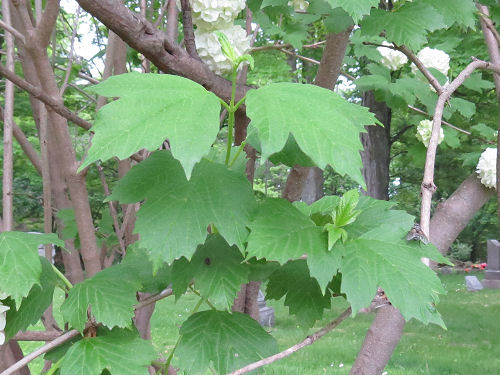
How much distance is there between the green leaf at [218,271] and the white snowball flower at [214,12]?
69 centimetres

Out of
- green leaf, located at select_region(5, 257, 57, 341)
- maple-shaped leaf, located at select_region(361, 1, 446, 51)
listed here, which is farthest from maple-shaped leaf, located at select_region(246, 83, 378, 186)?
maple-shaped leaf, located at select_region(361, 1, 446, 51)

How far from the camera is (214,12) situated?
4.56 ft

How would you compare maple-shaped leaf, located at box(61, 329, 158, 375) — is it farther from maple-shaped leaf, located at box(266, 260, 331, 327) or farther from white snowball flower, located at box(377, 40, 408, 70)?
white snowball flower, located at box(377, 40, 408, 70)

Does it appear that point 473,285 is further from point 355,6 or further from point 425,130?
point 355,6

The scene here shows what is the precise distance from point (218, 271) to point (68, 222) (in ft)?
5.10

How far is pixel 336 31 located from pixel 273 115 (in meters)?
0.88

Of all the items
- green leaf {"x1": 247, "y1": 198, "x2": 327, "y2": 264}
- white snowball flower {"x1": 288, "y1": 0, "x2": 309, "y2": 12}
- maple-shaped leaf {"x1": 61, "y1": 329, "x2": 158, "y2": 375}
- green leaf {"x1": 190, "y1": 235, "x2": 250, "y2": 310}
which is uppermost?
white snowball flower {"x1": 288, "y1": 0, "x2": 309, "y2": 12}

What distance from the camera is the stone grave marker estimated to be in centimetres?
1190

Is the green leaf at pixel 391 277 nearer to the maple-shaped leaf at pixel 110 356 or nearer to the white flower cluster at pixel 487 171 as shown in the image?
the maple-shaped leaf at pixel 110 356

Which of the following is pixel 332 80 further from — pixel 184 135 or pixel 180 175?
pixel 184 135

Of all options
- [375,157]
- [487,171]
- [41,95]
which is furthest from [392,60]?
[375,157]

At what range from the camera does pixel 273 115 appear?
76 centimetres

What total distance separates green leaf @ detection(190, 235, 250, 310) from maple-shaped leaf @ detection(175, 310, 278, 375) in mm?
117

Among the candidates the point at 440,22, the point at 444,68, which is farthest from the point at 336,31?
the point at 444,68
